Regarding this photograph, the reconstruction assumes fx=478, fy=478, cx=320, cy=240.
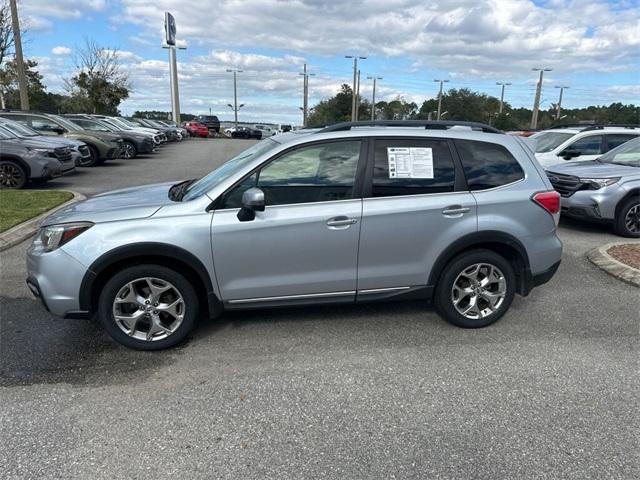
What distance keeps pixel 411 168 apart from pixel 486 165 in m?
0.69

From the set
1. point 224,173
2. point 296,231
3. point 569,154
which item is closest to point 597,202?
point 569,154

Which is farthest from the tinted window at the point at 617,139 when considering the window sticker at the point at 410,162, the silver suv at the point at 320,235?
the window sticker at the point at 410,162

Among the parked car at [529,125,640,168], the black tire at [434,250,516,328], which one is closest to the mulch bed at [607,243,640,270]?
the black tire at [434,250,516,328]

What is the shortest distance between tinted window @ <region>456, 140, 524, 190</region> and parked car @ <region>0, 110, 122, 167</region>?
13698mm

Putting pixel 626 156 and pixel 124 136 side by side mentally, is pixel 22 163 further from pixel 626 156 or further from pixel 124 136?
pixel 626 156

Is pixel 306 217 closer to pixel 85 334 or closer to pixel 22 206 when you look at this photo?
pixel 85 334

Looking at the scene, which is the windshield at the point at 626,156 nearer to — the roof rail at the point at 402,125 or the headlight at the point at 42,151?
the roof rail at the point at 402,125

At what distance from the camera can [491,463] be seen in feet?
8.38

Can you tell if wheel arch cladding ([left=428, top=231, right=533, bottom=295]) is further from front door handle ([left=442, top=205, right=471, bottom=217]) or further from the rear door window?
the rear door window

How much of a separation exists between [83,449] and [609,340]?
398cm

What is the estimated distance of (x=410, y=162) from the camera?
392 cm

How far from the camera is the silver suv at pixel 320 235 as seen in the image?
3.53m

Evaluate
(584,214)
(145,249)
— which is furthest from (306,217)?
(584,214)

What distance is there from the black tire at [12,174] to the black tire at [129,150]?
7.72 m
